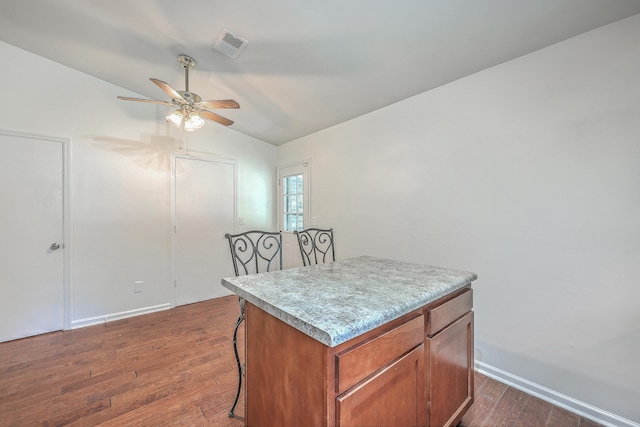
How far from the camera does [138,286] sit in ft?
10.4

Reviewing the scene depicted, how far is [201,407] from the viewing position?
166 cm

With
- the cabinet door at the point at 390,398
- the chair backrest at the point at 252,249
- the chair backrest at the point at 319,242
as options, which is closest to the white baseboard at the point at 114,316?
the chair backrest at the point at 252,249

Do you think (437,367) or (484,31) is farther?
(484,31)

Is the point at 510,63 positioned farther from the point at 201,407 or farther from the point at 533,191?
the point at 201,407

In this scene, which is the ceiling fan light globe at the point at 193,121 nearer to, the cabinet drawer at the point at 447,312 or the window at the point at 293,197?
the window at the point at 293,197

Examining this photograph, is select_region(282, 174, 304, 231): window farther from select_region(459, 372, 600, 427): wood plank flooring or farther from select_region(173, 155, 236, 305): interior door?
select_region(459, 372, 600, 427): wood plank flooring

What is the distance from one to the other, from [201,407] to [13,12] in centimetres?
340

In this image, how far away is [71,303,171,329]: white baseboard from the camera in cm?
282

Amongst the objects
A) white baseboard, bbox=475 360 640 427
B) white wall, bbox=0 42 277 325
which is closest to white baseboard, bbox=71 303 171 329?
white wall, bbox=0 42 277 325

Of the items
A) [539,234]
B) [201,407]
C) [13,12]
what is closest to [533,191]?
[539,234]

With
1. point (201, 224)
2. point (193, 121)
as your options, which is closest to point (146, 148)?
point (201, 224)

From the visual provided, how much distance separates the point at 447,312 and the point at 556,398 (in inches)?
50.2

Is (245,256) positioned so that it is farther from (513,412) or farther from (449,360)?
(513,412)

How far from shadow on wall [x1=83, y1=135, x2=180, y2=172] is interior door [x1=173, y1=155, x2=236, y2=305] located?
0.14 meters
